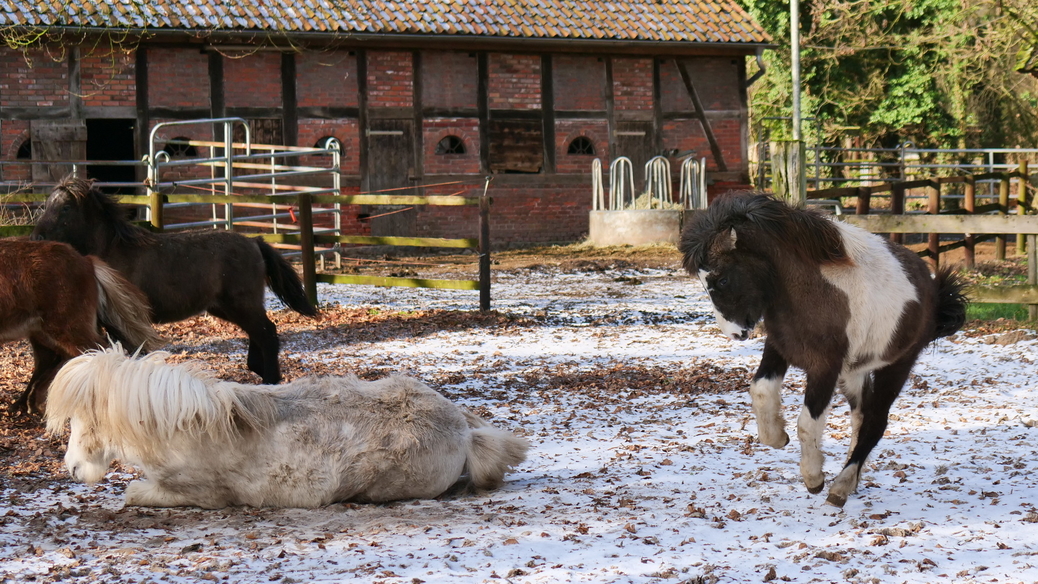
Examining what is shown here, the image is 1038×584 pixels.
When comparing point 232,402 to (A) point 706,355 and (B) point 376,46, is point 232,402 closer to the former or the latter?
(A) point 706,355

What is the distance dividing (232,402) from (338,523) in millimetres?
692

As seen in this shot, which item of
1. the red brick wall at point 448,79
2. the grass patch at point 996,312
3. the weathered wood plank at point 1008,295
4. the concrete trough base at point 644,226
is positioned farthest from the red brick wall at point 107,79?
the weathered wood plank at point 1008,295

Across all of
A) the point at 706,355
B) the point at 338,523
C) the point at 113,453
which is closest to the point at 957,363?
the point at 706,355

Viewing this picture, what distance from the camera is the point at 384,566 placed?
3777 millimetres

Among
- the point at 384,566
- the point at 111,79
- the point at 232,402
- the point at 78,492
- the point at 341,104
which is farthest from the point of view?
the point at 341,104

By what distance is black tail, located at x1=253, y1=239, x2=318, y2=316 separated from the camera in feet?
26.4

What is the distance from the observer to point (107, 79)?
16.8 metres

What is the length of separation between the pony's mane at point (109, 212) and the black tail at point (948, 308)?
5.51m

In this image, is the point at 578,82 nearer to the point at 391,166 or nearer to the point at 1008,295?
the point at 391,166

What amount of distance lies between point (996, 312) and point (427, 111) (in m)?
11.5

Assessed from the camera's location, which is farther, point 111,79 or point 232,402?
point 111,79

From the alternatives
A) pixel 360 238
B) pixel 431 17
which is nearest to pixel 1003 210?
pixel 431 17

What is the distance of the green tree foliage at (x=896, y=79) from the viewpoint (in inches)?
917

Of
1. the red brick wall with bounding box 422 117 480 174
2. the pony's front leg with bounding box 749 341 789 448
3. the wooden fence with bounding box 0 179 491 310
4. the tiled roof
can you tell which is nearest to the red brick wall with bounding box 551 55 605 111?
the tiled roof
